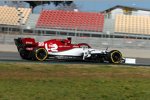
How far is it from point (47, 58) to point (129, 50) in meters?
14.6

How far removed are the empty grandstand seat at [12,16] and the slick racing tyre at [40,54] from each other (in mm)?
35341

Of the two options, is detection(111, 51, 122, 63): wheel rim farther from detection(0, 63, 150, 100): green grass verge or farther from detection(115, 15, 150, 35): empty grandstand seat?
detection(115, 15, 150, 35): empty grandstand seat

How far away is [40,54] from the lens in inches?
787

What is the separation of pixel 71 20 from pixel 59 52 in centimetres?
3762

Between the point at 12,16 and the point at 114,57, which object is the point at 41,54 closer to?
the point at 114,57

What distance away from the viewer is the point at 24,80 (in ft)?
35.6

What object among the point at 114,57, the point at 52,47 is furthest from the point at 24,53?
the point at 114,57

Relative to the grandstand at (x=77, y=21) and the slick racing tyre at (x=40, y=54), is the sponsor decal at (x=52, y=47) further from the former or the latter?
the grandstand at (x=77, y=21)

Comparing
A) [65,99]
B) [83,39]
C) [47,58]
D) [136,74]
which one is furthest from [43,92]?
[83,39]

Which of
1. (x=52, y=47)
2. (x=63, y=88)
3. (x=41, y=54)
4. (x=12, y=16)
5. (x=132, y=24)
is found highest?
(x=12, y=16)

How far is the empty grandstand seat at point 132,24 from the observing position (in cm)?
5584

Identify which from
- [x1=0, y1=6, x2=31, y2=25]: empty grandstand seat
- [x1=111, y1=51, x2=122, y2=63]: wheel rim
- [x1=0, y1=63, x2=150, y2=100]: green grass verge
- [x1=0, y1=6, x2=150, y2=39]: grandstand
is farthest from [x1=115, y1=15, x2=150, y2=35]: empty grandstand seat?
[x1=0, y1=63, x2=150, y2=100]: green grass verge

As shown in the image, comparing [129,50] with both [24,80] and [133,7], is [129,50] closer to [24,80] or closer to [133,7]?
[24,80]

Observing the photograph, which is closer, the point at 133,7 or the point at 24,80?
the point at 24,80
